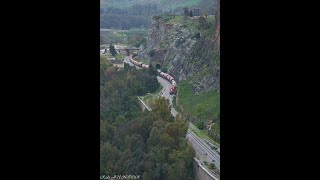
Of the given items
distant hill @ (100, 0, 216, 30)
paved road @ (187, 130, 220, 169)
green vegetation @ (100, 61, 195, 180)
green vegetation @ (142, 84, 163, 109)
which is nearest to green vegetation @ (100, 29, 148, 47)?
distant hill @ (100, 0, 216, 30)

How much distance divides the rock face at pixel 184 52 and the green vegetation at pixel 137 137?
6.1 inches

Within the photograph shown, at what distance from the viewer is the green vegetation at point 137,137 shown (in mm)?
2010

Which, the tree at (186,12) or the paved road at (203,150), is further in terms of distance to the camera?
the tree at (186,12)

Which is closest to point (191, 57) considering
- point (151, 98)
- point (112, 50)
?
point (151, 98)

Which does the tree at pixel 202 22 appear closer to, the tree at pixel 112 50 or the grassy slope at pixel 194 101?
the grassy slope at pixel 194 101

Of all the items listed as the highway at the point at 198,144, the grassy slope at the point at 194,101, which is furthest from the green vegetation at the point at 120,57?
the grassy slope at the point at 194,101

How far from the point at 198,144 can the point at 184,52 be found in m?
0.47

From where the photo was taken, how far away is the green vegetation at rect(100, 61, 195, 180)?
6.59 ft

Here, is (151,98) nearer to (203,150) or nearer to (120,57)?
(120,57)

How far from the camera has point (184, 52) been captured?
210 centimetres

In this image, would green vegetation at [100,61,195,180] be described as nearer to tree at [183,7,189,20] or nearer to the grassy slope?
the grassy slope
